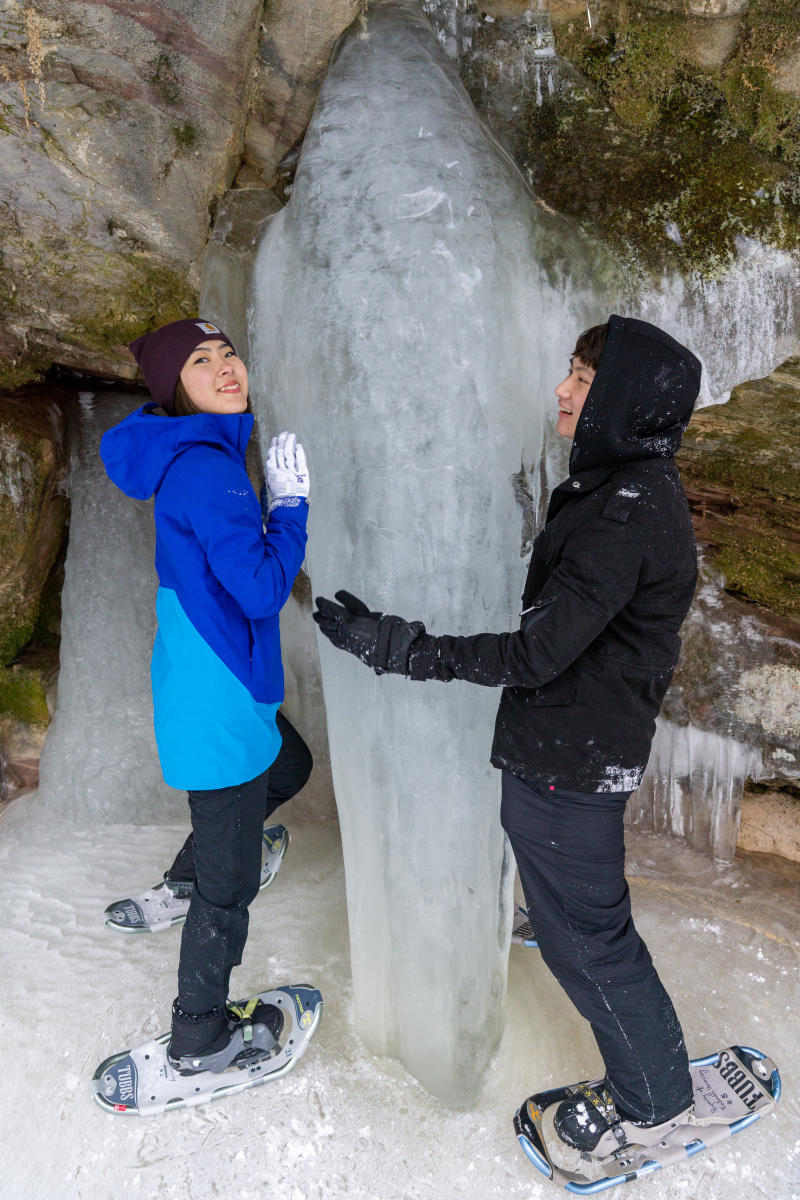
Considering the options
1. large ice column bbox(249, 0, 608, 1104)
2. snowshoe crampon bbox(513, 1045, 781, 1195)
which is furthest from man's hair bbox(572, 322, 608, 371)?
snowshoe crampon bbox(513, 1045, 781, 1195)

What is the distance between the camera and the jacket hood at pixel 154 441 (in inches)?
85.0

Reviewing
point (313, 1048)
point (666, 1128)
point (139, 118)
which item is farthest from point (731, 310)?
point (313, 1048)

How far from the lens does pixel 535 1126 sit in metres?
2.49

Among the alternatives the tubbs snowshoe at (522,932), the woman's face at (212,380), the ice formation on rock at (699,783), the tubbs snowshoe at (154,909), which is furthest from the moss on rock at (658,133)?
the tubbs snowshoe at (154,909)

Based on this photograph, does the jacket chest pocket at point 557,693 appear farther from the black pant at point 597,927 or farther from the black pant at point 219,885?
the black pant at point 219,885

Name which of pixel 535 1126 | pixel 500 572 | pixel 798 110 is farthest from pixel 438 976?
pixel 798 110

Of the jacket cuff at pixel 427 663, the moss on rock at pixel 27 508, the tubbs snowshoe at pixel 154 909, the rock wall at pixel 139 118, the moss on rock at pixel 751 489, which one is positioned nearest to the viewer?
the jacket cuff at pixel 427 663

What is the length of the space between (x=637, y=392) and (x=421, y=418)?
0.65 metres

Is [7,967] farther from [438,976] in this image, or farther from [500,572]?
[500,572]

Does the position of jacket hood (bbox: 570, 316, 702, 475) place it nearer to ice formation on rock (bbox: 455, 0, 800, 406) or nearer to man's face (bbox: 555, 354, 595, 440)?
man's face (bbox: 555, 354, 595, 440)

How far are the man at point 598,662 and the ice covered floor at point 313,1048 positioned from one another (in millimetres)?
477

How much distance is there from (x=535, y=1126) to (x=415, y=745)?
1152mm

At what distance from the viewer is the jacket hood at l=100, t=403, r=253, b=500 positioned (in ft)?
7.08

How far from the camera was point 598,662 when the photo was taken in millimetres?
1994
